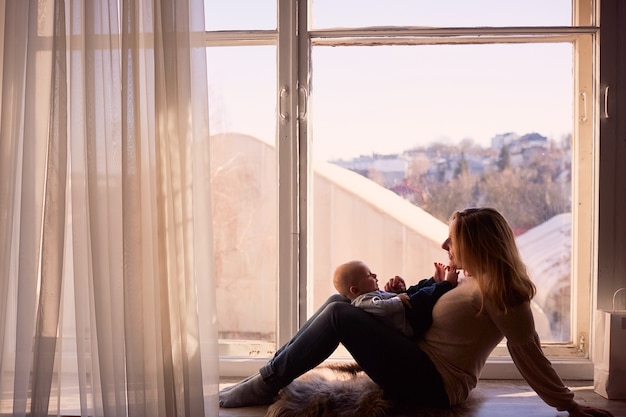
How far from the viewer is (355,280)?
2.42m

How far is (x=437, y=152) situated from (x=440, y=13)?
53 cm

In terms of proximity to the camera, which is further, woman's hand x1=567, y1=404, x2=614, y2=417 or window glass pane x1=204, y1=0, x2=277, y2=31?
window glass pane x1=204, y1=0, x2=277, y2=31

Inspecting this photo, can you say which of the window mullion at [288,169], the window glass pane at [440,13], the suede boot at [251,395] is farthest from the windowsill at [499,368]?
the window glass pane at [440,13]

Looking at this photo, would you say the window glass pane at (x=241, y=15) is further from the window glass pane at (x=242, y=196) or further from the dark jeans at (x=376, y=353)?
the dark jeans at (x=376, y=353)

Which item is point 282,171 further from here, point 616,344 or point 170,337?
point 616,344

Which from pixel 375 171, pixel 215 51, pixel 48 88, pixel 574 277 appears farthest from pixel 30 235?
pixel 574 277

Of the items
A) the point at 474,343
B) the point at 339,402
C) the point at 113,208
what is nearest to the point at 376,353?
the point at 339,402

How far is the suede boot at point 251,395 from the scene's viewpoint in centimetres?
234

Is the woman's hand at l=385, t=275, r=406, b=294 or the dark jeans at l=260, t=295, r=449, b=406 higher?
the woman's hand at l=385, t=275, r=406, b=294

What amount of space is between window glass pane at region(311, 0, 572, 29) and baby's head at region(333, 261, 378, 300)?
0.95 meters

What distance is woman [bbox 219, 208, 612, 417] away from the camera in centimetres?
218

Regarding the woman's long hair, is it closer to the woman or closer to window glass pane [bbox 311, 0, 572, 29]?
the woman

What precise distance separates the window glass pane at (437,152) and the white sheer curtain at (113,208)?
708mm

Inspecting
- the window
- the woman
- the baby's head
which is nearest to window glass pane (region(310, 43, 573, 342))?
the window
